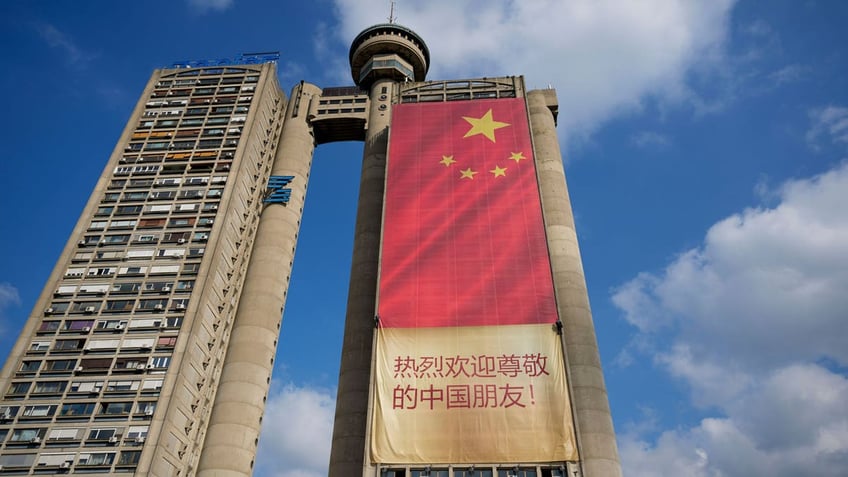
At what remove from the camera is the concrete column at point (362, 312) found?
208ft

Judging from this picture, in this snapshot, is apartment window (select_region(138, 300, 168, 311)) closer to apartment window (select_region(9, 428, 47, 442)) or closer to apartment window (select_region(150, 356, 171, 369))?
apartment window (select_region(150, 356, 171, 369))

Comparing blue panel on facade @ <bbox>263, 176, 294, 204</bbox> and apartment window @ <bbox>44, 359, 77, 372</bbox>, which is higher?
blue panel on facade @ <bbox>263, 176, 294, 204</bbox>

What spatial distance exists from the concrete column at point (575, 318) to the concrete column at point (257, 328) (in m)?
35.4

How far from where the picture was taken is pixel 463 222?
221 feet

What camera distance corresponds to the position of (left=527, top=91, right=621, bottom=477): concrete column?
5922 centimetres

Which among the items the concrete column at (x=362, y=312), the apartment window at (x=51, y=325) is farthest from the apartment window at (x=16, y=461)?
the concrete column at (x=362, y=312)

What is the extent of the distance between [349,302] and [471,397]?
2544 cm

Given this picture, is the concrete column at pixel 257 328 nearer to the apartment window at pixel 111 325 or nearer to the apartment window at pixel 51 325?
the apartment window at pixel 111 325

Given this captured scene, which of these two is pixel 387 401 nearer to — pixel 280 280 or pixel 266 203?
pixel 280 280

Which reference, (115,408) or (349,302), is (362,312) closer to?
(349,302)

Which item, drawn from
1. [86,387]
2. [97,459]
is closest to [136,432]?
[97,459]

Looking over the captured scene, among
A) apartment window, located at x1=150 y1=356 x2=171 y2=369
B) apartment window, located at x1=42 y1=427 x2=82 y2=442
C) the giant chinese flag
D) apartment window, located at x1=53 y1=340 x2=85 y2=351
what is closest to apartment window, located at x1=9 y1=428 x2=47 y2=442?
apartment window, located at x1=42 y1=427 x2=82 y2=442

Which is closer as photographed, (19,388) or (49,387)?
(19,388)

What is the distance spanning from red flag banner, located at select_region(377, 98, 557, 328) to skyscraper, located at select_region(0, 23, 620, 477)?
25cm
